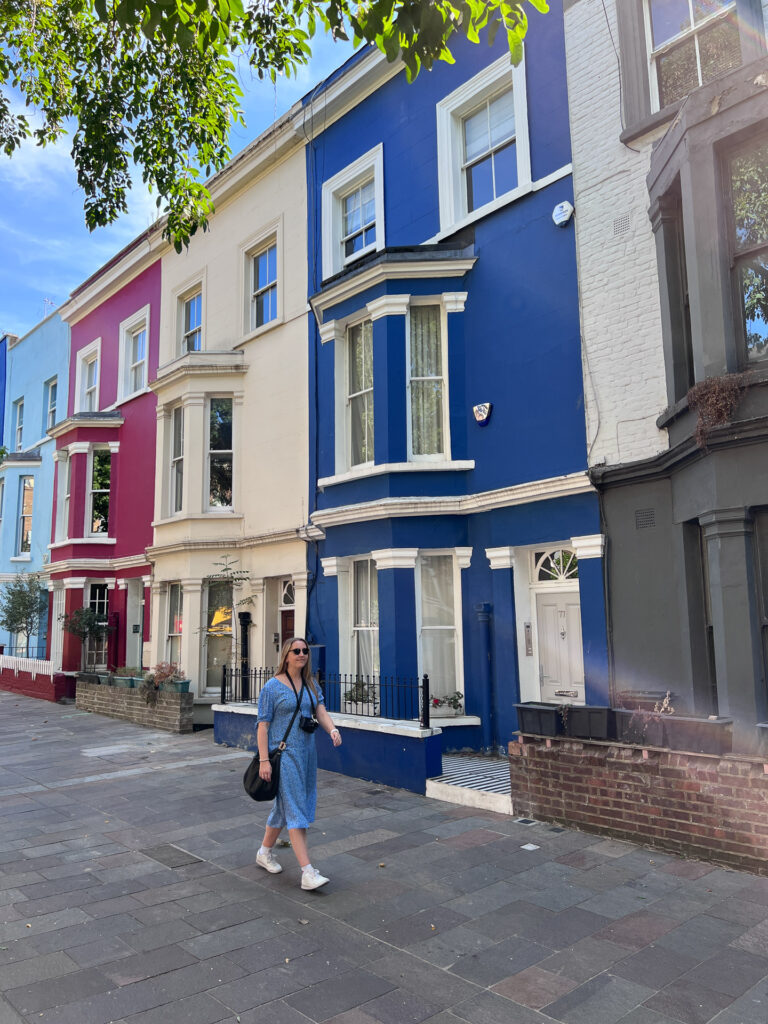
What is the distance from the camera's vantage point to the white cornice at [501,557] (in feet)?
31.6

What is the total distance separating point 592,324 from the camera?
8.88m

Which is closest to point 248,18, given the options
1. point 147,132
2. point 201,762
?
point 147,132

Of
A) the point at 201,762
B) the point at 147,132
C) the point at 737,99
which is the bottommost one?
the point at 201,762

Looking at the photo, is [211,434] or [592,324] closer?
[592,324]

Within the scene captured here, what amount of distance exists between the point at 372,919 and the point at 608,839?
2.52 m

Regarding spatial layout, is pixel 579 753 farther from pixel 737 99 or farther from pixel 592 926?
pixel 737 99

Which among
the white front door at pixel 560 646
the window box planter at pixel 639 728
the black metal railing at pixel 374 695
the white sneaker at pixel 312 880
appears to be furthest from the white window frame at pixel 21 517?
the window box planter at pixel 639 728

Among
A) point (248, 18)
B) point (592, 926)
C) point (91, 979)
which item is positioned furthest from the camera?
point (248, 18)

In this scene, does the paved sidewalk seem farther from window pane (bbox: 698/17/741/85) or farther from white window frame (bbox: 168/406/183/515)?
white window frame (bbox: 168/406/183/515)

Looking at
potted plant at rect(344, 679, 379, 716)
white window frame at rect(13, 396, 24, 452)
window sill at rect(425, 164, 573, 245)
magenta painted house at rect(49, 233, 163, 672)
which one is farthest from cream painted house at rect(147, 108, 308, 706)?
white window frame at rect(13, 396, 24, 452)

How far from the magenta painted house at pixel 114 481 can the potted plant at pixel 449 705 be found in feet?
30.3

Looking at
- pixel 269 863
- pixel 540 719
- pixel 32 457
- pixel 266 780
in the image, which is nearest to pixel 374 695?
pixel 540 719

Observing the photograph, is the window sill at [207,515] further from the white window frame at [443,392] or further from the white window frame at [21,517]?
the white window frame at [21,517]

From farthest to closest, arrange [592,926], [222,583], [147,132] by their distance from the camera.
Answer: [222,583] < [147,132] < [592,926]
